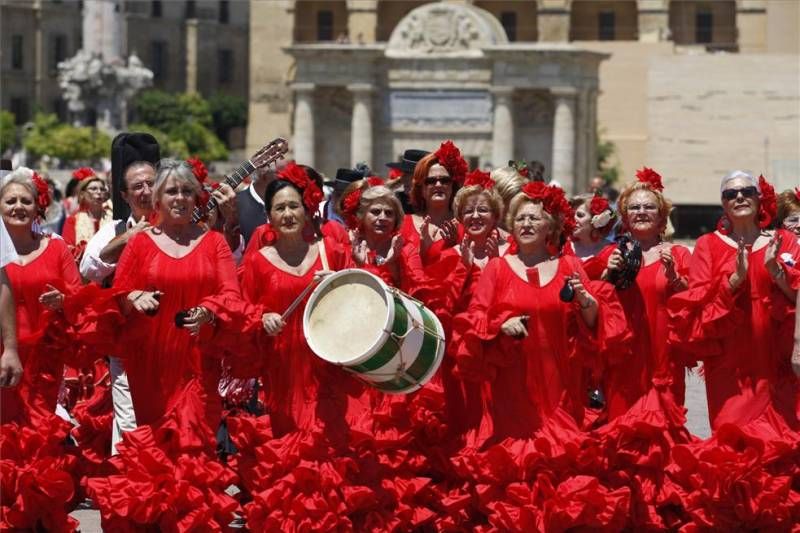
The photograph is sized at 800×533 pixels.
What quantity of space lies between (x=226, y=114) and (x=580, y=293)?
88.8 m

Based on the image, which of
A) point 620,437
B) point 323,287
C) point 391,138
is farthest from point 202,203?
point 391,138

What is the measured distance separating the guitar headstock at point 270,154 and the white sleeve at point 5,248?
2.44m

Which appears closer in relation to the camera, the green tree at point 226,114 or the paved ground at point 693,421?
the paved ground at point 693,421

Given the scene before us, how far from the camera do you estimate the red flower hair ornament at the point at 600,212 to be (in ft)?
37.6

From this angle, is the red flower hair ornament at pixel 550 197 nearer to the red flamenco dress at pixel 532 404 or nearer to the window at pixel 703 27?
the red flamenco dress at pixel 532 404

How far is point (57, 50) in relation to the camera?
105500 mm

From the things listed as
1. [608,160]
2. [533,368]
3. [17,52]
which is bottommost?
[533,368]

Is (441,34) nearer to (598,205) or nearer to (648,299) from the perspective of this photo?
(598,205)

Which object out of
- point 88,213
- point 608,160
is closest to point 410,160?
point 88,213

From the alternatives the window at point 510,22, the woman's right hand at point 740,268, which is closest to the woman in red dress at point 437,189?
the woman's right hand at point 740,268

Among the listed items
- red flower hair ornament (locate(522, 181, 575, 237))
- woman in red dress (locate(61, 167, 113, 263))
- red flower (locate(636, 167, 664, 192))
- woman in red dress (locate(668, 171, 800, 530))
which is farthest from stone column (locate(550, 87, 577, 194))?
red flower hair ornament (locate(522, 181, 575, 237))

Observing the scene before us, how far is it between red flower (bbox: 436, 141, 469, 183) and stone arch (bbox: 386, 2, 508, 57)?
124 feet

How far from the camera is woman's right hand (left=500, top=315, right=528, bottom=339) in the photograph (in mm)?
9344

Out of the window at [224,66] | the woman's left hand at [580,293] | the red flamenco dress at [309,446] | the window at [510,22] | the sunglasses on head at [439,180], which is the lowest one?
the red flamenco dress at [309,446]
